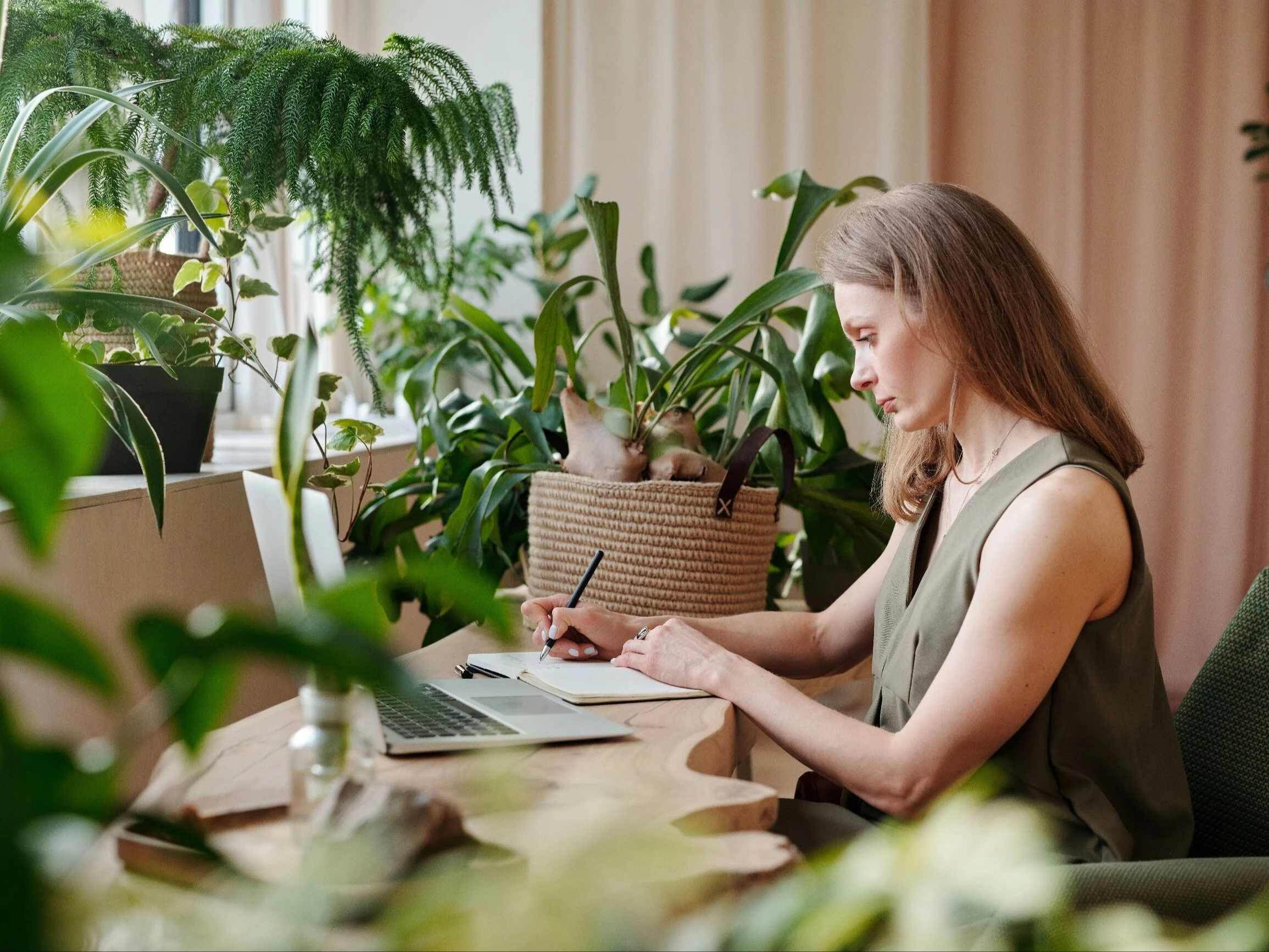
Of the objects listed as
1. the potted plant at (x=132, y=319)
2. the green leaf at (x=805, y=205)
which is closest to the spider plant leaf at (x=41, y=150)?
the potted plant at (x=132, y=319)

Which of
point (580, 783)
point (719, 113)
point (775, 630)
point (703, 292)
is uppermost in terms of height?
point (719, 113)

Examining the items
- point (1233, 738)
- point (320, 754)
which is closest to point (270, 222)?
point (320, 754)

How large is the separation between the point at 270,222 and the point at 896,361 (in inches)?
31.3

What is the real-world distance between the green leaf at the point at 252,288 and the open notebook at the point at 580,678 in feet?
1.72

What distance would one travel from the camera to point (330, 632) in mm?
288

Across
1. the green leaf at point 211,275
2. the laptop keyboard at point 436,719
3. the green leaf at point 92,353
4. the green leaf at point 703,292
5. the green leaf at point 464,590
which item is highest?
the green leaf at point 211,275

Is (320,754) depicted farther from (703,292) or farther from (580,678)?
(703,292)

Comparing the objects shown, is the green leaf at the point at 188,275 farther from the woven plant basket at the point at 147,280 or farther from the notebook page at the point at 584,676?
the notebook page at the point at 584,676

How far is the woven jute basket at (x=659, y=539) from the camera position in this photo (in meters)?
1.50

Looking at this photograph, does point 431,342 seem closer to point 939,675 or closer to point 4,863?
point 939,675

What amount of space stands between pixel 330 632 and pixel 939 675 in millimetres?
827

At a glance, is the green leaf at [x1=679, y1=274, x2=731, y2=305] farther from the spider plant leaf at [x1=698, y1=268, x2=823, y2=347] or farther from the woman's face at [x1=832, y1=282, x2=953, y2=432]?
the woman's face at [x1=832, y1=282, x2=953, y2=432]

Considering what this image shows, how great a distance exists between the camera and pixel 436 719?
0.96 meters

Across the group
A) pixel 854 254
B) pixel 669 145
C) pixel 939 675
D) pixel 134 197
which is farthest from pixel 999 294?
pixel 669 145
